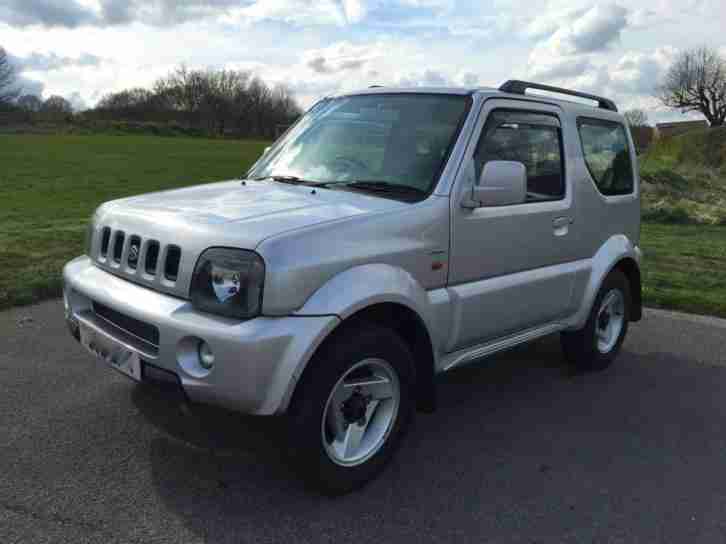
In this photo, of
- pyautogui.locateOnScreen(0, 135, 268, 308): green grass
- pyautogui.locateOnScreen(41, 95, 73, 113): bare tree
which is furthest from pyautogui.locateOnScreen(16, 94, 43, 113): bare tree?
pyautogui.locateOnScreen(0, 135, 268, 308): green grass

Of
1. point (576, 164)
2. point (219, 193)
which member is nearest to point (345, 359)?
point (219, 193)

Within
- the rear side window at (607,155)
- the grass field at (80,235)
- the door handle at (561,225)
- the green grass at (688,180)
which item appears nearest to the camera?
the door handle at (561,225)

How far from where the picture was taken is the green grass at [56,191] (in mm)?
7261

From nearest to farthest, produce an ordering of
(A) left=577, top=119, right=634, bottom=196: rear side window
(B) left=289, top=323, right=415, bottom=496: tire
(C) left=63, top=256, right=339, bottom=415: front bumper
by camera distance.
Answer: (C) left=63, top=256, right=339, bottom=415: front bumper < (B) left=289, top=323, right=415, bottom=496: tire < (A) left=577, top=119, right=634, bottom=196: rear side window

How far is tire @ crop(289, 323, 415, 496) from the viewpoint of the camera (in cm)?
308

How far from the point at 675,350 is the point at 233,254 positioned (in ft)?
14.6

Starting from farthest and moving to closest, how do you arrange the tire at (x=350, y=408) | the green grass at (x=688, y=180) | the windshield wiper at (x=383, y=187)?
the green grass at (x=688, y=180), the windshield wiper at (x=383, y=187), the tire at (x=350, y=408)

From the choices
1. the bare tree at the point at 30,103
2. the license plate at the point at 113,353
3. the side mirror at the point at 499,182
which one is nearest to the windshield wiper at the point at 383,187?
the side mirror at the point at 499,182

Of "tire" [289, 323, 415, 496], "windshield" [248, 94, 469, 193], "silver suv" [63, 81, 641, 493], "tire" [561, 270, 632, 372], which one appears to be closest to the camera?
"silver suv" [63, 81, 641, 493]

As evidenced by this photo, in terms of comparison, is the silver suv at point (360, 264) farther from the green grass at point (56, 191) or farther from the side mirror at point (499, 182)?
the green grass at point (56, 191)

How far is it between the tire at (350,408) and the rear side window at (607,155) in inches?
94.8

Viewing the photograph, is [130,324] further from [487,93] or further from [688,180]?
[688,180]

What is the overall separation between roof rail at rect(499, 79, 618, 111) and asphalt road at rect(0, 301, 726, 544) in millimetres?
2032

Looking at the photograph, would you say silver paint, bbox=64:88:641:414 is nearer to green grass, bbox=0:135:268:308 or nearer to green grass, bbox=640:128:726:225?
green grass, bbox=0:135:268:308
